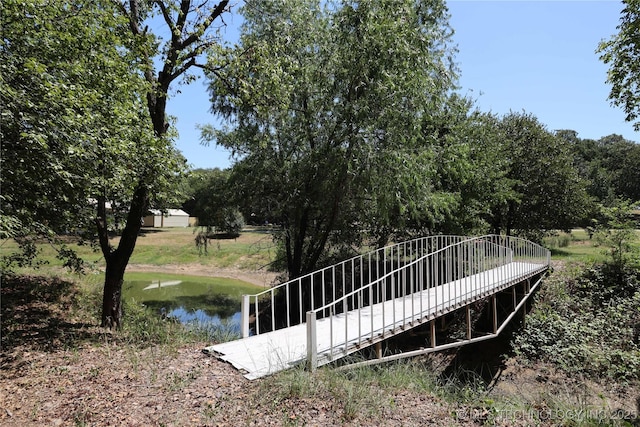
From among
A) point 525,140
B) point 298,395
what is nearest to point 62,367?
point 298,395

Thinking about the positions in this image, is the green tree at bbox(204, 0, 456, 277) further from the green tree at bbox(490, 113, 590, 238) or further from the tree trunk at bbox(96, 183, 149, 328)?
the green tree at bbox(490, 113, 590, 238)

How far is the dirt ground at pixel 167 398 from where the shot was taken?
3.72m

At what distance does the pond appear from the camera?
15.2 metres

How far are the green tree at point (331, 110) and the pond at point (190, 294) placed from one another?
211 inches

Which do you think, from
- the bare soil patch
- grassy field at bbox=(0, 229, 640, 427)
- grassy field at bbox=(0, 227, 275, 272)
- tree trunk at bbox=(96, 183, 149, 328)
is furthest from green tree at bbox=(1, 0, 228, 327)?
grassy field at bbox=(0, 227, 275, 272)

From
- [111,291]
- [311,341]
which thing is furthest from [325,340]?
[111,291]

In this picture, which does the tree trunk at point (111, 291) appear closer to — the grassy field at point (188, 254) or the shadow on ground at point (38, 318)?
the shadow on ground at point (38, 318)

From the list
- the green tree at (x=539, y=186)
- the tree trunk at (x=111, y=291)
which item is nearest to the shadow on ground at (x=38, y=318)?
the tree trunk at (x=111, y=291)

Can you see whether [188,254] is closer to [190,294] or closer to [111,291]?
[190,294]

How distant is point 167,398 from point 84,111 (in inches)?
143

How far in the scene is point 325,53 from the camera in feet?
33.0

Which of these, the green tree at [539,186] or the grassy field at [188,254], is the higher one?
the green tree at [539,186]

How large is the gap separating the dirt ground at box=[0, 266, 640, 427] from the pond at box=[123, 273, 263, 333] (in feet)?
26.0

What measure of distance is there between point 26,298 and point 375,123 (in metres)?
9.10
